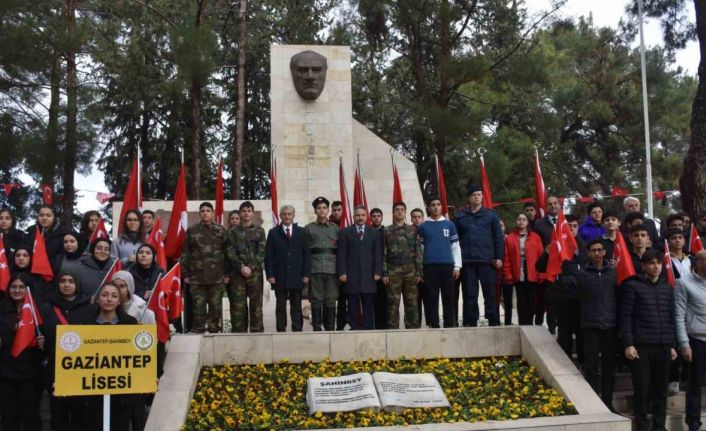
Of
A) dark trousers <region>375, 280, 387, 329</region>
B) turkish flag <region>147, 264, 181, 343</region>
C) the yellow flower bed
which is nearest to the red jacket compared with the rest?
the yellow flower bed

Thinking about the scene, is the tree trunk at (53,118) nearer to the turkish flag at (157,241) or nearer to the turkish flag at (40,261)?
the turkish flag at (157,241)

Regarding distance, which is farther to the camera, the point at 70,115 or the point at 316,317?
the point at 70,115

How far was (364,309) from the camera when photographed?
7254 millimetres

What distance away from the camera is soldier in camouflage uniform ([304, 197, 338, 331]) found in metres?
7.22

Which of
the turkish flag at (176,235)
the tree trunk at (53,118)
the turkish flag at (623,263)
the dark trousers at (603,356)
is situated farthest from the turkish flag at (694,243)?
the tree trunk at (53,118)

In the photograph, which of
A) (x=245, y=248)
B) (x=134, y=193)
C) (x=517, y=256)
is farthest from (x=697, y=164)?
(x=134, y=193)

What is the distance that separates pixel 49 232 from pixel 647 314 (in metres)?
5.38

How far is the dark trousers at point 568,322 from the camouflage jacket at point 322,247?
7.54 feet

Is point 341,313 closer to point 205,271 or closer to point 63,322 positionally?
point 205,271

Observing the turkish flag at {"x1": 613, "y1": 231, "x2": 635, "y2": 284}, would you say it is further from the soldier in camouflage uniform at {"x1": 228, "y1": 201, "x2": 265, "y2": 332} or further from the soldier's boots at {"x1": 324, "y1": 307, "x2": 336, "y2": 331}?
the soldier in camouflage uniform at {"x1": 228, "y1": 201, "x2": 265, "y2": 332}

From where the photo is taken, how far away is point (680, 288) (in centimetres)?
582

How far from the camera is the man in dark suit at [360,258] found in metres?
7.15

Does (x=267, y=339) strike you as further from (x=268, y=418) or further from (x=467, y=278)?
(x=467, y=278)

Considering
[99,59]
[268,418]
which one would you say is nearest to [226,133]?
[99,59]
